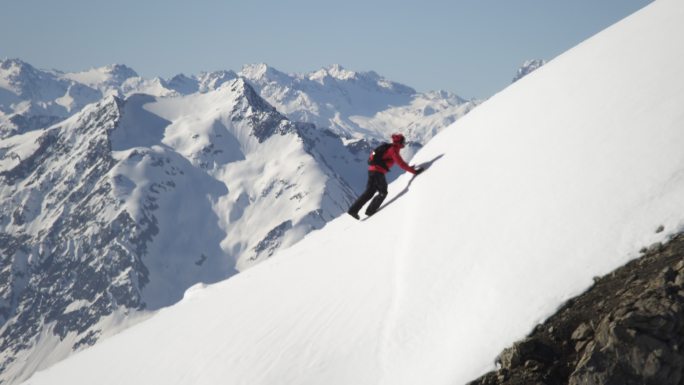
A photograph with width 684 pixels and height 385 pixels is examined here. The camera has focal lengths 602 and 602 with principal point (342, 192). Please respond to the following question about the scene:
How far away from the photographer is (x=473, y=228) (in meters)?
11.9

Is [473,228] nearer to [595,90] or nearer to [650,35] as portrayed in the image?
[595,90]

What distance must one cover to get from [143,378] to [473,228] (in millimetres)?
8379

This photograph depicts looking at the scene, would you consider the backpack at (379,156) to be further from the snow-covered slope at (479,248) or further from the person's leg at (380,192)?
the snow-covered slope at (479,248)

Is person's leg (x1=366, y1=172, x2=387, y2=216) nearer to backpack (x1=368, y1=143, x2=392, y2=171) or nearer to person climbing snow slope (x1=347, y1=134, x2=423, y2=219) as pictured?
person climbing snow slope (x1=347, y1=134, x2=423, y2=219)

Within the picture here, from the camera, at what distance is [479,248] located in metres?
11.2

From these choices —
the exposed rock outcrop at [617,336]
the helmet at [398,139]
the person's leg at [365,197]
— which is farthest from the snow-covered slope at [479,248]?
the helmet at [398,139]

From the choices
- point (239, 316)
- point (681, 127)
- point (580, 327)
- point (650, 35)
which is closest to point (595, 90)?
point (650, 35)

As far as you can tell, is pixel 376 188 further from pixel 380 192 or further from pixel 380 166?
pixel 380 166

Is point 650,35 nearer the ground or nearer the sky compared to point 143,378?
nearer the sky

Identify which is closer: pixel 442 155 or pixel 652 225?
pixel 652 225

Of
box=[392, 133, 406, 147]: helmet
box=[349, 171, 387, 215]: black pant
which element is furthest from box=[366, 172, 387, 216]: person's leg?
box=[392, 133, 406, 147]: helmet

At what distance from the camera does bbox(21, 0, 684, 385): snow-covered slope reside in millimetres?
9508

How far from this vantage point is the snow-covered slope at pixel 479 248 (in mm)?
9508

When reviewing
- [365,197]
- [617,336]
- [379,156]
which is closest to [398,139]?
[379,156]
